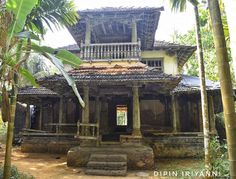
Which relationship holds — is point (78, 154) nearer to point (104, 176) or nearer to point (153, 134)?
point (104, 176)

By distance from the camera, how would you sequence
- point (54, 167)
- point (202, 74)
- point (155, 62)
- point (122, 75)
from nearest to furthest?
point (202, 74)
point (122, 75)
point (54, 167)
point (155, 62)

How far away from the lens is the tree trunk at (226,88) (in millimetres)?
3441

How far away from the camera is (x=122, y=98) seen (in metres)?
14.7

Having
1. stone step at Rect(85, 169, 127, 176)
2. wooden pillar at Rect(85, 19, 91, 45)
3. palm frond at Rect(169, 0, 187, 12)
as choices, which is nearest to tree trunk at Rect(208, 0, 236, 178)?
palm frond at Rect(169, 0, 187, 12)

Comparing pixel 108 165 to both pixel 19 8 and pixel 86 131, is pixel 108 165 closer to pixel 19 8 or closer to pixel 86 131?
pixel 86 131

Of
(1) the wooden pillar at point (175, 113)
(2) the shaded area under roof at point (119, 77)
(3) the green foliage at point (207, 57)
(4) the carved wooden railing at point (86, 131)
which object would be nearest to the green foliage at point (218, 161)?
(2) the shaded area under roof at point (119, 77)

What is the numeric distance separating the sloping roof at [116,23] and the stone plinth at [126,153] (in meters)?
6.07

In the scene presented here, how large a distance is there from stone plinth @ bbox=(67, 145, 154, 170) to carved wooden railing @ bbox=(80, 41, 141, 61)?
4146 mm

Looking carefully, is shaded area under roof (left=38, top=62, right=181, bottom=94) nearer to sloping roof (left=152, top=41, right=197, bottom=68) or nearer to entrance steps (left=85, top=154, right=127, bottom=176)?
entrance steps (left=85, top=154, right=127, bottom=176)

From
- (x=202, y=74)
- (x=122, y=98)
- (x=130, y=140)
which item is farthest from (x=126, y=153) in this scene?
(x=122, y=98)

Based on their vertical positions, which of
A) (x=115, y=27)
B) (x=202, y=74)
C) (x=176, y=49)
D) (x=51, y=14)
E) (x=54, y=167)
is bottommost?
(x=54, y=167)

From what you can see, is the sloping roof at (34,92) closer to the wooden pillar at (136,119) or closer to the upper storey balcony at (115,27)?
the upper storey balcony at (115,27)

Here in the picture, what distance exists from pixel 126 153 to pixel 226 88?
6493 millimetres

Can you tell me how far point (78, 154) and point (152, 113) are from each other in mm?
6347
